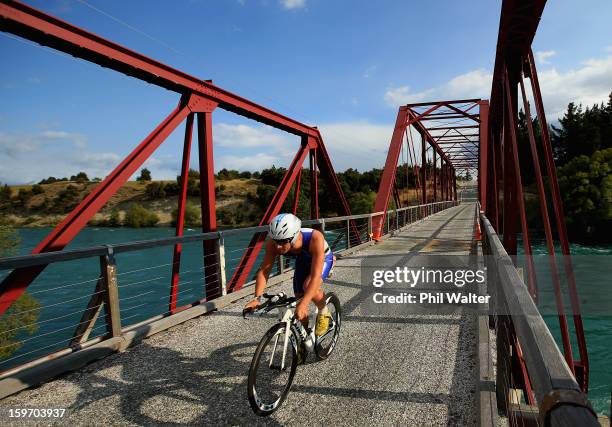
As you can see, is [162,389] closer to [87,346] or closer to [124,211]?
[87,346]

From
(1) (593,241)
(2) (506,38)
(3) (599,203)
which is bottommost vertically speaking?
(1) (593,241)

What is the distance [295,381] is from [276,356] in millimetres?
598

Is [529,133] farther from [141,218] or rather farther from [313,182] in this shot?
[141,218]

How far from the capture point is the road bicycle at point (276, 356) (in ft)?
9.52

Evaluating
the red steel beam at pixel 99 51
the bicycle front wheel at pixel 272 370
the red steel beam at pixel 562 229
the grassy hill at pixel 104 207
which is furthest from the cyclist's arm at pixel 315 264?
the grassy hill at pixel 104 207

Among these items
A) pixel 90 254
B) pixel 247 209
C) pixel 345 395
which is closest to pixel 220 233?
pixel 90 254

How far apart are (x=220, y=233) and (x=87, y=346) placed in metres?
2.71

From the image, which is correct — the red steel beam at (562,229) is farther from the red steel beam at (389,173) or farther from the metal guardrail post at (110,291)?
the red steel beam at (389,173)

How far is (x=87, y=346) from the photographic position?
4188mm

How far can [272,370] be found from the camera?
319 cm

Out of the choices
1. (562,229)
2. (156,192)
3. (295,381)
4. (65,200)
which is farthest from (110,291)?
(156,192)

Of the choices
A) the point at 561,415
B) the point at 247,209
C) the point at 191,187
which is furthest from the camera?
the point at 191,187

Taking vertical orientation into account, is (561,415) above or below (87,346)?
above

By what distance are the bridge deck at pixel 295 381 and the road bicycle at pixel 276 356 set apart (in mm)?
136
